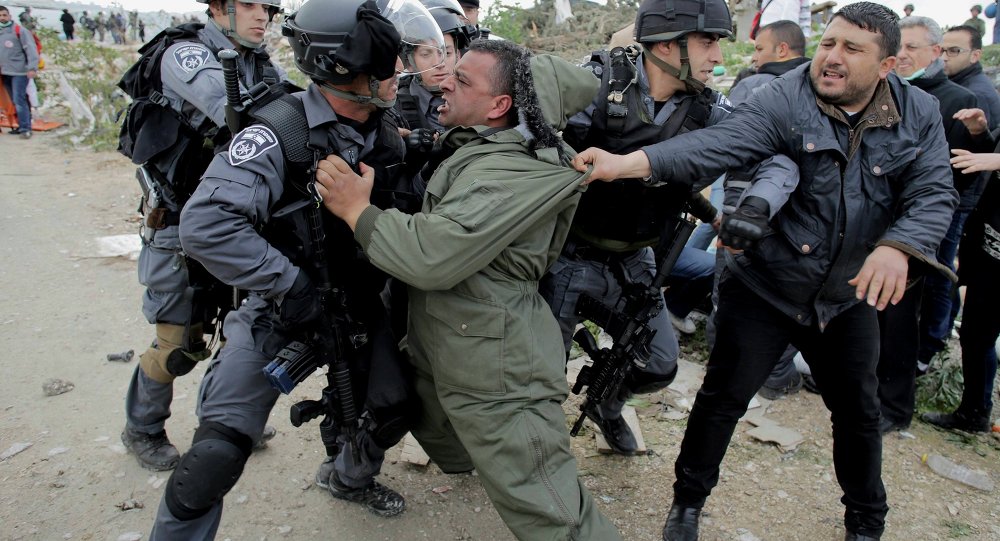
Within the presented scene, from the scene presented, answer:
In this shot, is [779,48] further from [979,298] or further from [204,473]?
[204,473]

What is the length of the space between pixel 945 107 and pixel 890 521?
2.43 m

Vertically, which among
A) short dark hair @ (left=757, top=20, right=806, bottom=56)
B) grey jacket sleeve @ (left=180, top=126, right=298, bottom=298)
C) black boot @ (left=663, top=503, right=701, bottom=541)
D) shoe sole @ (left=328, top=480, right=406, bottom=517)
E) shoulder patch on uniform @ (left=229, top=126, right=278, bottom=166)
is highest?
short dark hair @ (left=757, top=20, right=806, bottom=56)

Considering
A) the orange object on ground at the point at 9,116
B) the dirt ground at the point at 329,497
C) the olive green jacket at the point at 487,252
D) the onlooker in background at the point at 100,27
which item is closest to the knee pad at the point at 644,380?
the dirt ground at the point at 329,497

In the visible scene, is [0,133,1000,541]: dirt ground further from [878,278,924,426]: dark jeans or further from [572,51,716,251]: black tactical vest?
[572,51,716,251]: black tactical vest

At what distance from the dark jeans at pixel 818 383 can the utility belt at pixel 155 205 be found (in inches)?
96.5

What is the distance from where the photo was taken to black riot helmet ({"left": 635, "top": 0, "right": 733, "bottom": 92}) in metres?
2.91

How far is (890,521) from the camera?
322cm

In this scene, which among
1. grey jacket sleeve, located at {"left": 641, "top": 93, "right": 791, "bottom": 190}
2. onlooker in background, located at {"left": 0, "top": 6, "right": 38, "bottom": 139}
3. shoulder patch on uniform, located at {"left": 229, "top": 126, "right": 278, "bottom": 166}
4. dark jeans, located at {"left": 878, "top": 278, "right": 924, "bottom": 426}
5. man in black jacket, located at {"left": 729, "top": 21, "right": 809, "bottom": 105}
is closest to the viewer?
shoulder patch on uniform, located at {"left": 229, "top": 126, "right": 278, "bottom": 166}

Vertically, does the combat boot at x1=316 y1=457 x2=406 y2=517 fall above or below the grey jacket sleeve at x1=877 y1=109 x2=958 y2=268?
below

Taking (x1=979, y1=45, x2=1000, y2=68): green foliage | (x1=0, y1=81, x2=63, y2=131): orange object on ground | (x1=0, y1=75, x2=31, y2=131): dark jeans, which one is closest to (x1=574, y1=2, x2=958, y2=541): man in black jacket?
(x1=979, y1=45, x2=1000, y2=68): green foliage

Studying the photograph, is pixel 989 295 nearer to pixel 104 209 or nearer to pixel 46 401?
pixel 46 401

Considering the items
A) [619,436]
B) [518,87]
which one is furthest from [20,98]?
[518,87]

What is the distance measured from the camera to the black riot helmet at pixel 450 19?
3799mm

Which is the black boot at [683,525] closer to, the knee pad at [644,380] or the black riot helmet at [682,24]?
the knee pad at [644,380]
